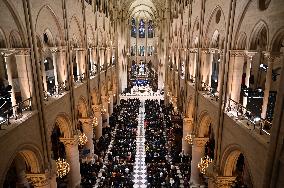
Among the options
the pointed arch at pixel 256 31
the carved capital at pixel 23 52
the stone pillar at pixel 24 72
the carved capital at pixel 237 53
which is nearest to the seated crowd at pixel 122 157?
the stone pillar at pixel 24 72

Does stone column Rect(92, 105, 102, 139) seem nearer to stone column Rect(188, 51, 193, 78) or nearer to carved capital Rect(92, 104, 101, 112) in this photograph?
carved capital Rect(92, 104, 101, 112)

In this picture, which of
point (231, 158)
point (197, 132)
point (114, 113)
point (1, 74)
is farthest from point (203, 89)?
point (114, 113)

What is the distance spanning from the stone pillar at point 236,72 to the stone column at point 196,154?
18.0 ft

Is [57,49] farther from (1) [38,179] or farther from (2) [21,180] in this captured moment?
(2) [21,180]

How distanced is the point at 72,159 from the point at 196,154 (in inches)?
293

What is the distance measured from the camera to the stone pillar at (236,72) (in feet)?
33.7

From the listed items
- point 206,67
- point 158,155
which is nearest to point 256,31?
point 206,67

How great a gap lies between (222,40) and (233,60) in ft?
5.29

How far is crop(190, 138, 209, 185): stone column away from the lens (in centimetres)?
1568

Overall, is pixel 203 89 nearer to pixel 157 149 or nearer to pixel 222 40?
pixel 222 40

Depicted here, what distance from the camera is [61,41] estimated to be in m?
13.8

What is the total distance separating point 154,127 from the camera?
2539 cm

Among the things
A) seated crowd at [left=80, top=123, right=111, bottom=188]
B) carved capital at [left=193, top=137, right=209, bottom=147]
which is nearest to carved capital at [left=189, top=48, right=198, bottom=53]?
carved capital at [left=193, top=137, right=209, bottom=147]

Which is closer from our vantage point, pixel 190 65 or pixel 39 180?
pixel 39 180
